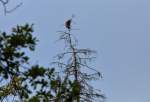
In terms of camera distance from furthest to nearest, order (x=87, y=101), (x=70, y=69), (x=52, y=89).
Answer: (x=70, y=69) < (x=87, y=101) < (x=52, y=89)

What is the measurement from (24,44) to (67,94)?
21.9 ft

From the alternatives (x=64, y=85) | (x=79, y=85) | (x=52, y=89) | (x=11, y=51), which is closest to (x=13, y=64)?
(x=11, y=51)

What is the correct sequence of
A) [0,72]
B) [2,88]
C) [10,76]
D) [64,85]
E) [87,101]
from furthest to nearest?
[87,101] → [64,85] → [2,88] → [0,72] → [10,76]

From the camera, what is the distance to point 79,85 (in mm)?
23750

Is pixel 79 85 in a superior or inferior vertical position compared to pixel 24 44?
inferior

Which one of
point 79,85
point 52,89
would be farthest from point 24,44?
point 79,85

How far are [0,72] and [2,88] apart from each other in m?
4.77

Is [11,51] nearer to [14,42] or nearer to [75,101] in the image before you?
[14,42]

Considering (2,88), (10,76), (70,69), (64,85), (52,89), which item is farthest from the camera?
(70,69)

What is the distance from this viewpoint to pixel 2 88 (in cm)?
1845

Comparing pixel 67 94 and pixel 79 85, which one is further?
pixel 79 85

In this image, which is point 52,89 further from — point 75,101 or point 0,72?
point 0,72

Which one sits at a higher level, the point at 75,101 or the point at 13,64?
the point at 13,64

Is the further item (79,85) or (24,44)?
(79,85)
